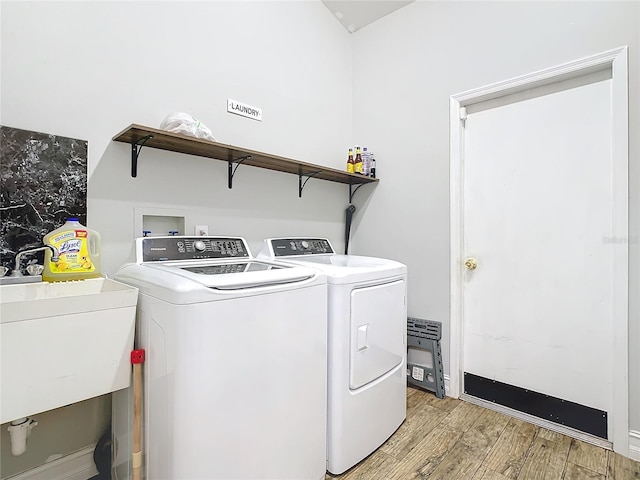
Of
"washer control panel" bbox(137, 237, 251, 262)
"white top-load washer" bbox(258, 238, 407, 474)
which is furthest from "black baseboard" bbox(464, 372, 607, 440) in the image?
"washer control panel" bbox(137, 237, 251, 262)

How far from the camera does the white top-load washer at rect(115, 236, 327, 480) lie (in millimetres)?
1031

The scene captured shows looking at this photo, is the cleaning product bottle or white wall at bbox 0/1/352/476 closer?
white wall at bbox 0/1/352/476

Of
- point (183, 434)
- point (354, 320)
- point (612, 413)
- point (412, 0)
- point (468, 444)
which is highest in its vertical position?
point (412, 0)

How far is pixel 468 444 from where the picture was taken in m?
1.71

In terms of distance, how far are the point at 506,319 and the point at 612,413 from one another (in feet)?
2.12

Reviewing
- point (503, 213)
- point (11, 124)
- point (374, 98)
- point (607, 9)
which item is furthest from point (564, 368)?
point (11, 124)

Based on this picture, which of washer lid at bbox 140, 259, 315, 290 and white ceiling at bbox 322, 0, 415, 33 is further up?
white ceiling at bbox 322, 0, 415, 33

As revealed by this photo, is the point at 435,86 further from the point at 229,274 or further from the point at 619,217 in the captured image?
the point at 229,274

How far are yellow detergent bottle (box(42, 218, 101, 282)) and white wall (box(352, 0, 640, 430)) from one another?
6.37ft

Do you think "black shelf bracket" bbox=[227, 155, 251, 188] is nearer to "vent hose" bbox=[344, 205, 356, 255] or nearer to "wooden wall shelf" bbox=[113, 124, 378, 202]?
"wooden wall shelf" bbox=[113, 124, 378, 202]

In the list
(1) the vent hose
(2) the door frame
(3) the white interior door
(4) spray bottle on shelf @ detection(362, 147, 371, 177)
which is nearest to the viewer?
(2) the door frame

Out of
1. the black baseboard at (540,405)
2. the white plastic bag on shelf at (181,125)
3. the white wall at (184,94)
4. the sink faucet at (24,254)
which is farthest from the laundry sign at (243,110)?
the black baseboard at (540,405)

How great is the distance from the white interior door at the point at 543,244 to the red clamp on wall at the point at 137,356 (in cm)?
198

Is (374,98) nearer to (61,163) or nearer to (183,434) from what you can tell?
(61,163)
